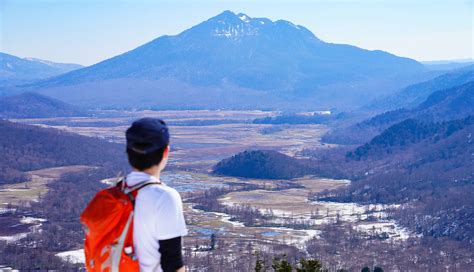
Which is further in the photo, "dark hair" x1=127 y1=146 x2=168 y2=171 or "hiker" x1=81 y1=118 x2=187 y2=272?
"dark hair" x1=127 y1=146 x2=168 y2=171

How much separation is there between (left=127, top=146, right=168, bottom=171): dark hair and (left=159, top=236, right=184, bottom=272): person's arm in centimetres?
70

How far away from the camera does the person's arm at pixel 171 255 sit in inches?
257

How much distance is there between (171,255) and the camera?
258 inches

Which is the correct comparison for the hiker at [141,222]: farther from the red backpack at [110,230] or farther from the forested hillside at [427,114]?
the forested hillside at [427,114]

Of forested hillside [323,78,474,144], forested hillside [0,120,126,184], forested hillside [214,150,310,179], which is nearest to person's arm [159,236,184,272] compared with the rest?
forested hillside [214,150,310,179]

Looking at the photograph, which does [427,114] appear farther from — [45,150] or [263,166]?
[45,150]

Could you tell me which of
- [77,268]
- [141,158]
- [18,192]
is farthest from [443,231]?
[141,158]

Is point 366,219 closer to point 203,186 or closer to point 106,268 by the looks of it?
point 203,186

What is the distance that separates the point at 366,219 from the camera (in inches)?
2894

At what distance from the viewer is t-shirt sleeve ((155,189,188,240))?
6.50 meters

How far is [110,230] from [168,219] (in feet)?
1.62

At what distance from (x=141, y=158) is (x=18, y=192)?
287 feet

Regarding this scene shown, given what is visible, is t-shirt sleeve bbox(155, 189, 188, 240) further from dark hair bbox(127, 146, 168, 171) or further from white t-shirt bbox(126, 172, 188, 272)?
dark hair bbox(127, 146, 168, 171)

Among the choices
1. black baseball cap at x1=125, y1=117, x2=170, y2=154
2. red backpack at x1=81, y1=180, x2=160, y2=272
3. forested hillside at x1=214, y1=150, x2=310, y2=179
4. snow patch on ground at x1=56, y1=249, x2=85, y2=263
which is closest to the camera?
red backpack at x1=81, y1=180, x2=160, y2=272
